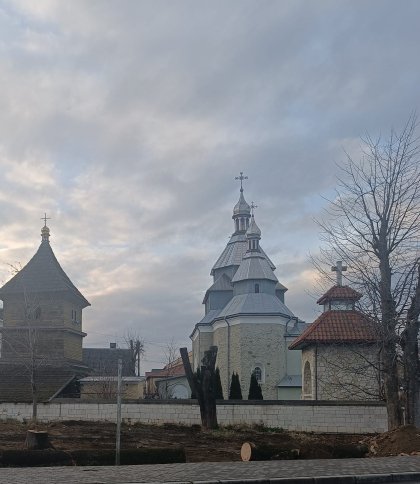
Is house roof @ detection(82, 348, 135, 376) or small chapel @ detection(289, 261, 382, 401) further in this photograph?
house roof @ detection(82, 348, 135, 376)

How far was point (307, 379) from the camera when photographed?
3325 centimetres

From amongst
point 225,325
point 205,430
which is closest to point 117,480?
point 205,430

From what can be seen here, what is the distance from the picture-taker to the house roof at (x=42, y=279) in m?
45.8

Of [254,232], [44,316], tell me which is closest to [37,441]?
[44,316]

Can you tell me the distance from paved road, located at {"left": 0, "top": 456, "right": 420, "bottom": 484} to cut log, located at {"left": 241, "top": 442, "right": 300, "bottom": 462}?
726 millimetres

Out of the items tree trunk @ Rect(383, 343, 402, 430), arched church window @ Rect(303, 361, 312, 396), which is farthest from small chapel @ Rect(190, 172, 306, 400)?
tree trunk @ Rect(383, 343, 402, 430)

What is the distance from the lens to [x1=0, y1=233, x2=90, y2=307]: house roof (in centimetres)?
4575

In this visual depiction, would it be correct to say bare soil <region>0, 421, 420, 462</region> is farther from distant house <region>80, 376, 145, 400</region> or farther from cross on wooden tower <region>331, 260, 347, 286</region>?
distant house <region>80, 376, 145, 400</region>

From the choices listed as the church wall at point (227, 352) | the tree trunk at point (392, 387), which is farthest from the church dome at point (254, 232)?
the tree trunk at point (392, 387)

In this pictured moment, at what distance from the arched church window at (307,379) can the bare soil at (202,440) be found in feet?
23.6

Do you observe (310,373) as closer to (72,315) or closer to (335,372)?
(335,372)

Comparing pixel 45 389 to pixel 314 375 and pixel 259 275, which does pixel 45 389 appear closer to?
pixel 314 375

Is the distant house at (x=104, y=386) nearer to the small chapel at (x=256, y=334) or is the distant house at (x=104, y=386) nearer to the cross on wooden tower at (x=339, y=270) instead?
the small chapel at (x=256, y=334)

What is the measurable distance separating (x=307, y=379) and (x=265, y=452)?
18734 mm
